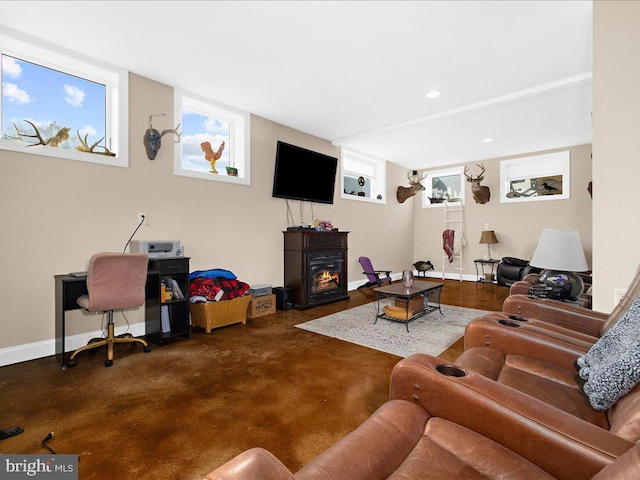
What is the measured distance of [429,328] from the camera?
368cm

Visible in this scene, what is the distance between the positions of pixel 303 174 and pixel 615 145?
13.0 feet

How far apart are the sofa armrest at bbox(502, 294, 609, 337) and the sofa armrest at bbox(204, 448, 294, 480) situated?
2.16 m

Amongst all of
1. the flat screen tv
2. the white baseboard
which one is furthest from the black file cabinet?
the flat screen tv

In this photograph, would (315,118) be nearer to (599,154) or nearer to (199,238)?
(199,238)

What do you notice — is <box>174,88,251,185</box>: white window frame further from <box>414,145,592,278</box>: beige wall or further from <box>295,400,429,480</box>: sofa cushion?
<box>414,145,592,278</box>: beige wall

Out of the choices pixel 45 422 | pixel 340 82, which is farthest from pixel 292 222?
pixel 45 422

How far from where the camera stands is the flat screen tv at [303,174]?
499 cm

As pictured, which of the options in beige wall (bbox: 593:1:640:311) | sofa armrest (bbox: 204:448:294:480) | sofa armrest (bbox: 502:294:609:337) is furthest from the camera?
beige wall (bbox: 593:1:640:311)

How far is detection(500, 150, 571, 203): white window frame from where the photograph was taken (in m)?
6.43

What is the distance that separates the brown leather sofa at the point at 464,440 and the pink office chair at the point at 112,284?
263 cm

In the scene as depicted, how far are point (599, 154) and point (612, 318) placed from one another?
3.91 feet

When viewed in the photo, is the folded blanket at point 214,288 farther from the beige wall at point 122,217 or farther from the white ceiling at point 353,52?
the white ceiling at point 353,52

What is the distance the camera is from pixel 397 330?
363 centimetres

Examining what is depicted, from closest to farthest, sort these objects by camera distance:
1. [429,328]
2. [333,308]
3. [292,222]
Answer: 1. [429,328]
2. [333,308]
3. [292,222]
